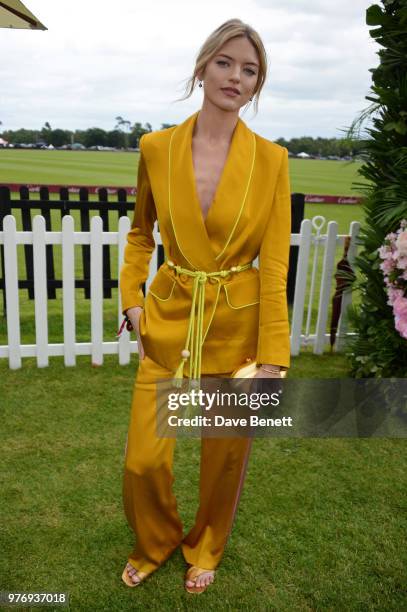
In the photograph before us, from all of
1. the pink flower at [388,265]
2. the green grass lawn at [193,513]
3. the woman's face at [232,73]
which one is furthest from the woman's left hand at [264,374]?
the pink flower at [388,265]

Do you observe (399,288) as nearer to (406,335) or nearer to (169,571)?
(406,335)

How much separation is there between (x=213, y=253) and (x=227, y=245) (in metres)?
0.06

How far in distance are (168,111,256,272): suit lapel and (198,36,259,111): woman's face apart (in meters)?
0.16

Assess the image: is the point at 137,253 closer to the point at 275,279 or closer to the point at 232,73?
the point at 275,279

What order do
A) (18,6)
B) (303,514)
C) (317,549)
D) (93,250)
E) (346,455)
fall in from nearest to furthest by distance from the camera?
(18,6) → (317,549) → (303,514) → (346,455) → (93,250)

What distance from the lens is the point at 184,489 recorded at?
10.6ft

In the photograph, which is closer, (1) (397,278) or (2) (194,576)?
(2) (194,576)

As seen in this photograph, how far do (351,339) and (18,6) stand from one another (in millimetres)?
3552

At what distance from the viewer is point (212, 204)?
2.02m

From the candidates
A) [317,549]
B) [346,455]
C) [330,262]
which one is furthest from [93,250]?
[317,549]

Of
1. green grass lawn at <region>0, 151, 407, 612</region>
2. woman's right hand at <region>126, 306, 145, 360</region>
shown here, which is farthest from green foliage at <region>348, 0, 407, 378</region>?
woman's right hand at <region>126, 306, 145, 360</region>

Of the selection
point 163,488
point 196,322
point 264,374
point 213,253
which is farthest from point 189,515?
point 213,253

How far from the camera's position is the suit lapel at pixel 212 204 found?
2008 mm

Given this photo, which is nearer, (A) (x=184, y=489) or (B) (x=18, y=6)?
(B) (x=18, y=6)
